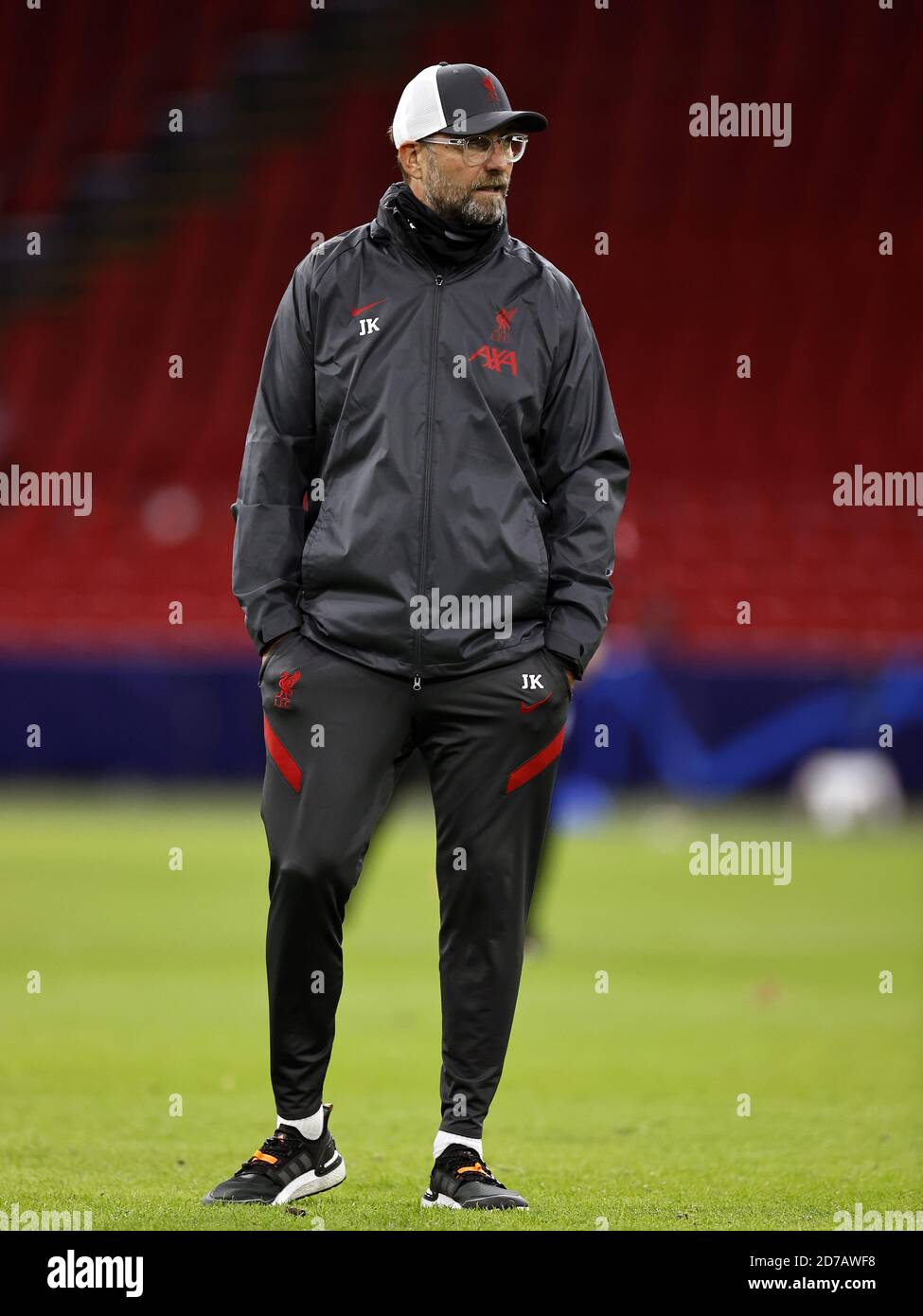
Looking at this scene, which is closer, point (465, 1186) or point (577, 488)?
point (465, 1186)

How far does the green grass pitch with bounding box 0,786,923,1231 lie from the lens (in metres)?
5.26

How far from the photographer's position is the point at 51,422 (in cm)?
2120

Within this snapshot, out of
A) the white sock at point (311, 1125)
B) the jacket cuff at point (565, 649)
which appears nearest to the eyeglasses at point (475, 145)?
the jacket cuff at point (565, 649)

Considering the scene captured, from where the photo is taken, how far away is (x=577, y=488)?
504cm

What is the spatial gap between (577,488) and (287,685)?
855mm

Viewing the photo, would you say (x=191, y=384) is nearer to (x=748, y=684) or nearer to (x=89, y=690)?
(x=89, y=690)

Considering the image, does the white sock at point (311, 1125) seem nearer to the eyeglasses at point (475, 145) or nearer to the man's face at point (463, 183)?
the man's face at point (463, 183)

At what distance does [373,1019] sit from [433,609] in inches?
152

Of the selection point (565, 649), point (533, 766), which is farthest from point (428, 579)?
point (533, 766)

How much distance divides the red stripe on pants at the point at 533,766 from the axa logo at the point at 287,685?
55 centimetres

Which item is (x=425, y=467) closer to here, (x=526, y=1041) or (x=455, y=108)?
(x=455, y=108)

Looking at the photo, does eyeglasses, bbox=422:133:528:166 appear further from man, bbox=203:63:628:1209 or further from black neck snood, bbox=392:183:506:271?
black neck snood, bbox=392:183:506:271

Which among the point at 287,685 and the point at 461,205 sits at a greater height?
the point at 461,205

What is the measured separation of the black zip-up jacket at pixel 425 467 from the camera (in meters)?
4.83
